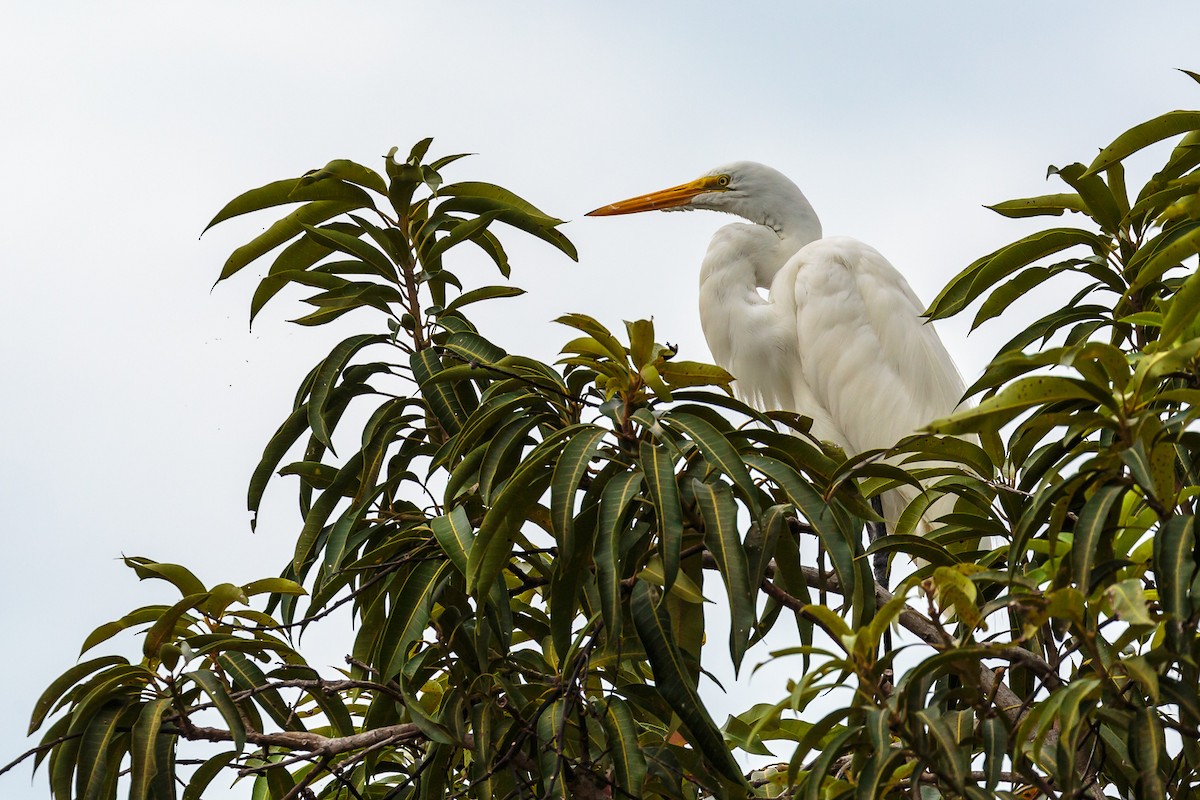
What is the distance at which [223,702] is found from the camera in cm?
151

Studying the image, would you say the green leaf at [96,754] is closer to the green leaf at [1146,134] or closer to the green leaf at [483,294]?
the green leaf at [483,294]

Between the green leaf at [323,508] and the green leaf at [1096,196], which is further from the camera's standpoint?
the green leaf at [323,508]

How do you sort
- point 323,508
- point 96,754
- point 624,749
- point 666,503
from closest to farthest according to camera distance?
point 666,503 → point 96,754 → point 624,749 → point 323,508

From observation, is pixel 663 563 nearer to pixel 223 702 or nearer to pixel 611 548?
pixel 611 548

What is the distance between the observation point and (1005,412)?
47.3 inches

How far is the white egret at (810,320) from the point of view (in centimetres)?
414

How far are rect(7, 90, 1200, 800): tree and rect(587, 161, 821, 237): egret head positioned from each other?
2.27 meters

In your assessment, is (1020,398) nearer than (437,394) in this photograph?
Yes

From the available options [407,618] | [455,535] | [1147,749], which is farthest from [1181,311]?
[407,618]

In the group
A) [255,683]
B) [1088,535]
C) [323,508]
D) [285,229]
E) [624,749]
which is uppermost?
[285,229]

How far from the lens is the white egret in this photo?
414 centimetres

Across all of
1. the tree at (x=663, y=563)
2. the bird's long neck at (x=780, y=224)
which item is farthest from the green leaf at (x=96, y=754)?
the bird's long neck at (x=780, y=224)

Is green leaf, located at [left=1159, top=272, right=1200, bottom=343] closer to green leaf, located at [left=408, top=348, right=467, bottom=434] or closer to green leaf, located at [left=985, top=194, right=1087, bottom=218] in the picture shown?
green leaf, located at [left=985, top=194, right=1087, bottom=218]

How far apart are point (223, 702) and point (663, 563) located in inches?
21.2
